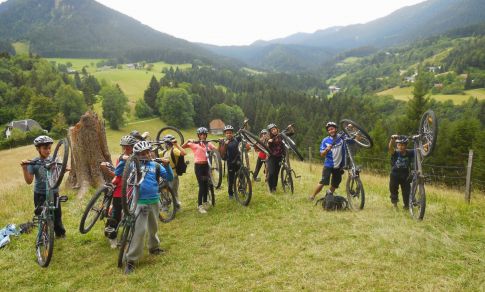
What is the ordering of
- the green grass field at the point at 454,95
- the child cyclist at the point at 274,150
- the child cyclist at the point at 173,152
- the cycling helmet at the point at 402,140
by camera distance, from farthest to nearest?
the green grass field at the point at 454,95 → the child cyclist at the point at 274,150 → the child cyclist at the point at 173,152 → the cycling helmet at the point at 402,140

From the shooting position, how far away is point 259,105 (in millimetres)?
105062

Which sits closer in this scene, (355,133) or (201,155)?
(201,155)

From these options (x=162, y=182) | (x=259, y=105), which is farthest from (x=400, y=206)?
(x=259, y=105)

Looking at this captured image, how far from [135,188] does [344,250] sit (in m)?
4.37

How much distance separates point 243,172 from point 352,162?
3.13m

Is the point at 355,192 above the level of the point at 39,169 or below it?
below

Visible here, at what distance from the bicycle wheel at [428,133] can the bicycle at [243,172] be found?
426cm

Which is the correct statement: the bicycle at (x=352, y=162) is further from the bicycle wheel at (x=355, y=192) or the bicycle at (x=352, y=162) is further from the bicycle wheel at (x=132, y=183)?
the bicycle wheel at (x=132, y=183)

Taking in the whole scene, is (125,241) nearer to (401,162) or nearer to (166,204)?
(166,204)

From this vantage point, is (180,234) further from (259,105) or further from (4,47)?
(4,47)

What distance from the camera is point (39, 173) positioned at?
25.2 feet

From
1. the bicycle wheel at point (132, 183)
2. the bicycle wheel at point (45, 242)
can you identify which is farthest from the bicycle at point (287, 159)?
the bicycle wheel at point (45, 242)

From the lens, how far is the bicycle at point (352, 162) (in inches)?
380

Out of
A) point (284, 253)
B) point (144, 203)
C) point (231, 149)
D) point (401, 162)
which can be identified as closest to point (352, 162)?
point (401, 162)
